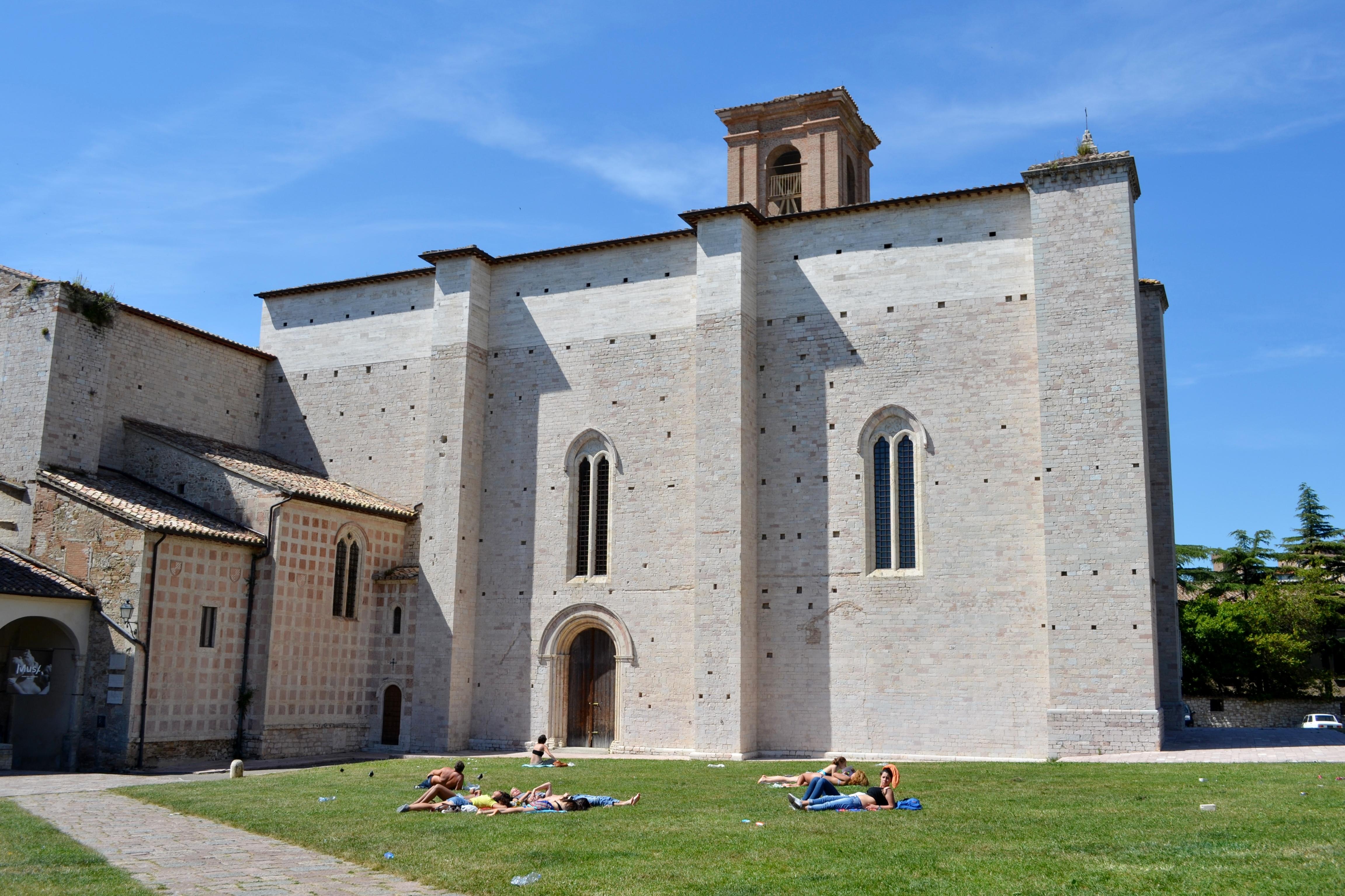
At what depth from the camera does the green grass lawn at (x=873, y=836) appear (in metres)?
8.44

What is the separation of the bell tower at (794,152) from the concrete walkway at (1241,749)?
616 inches

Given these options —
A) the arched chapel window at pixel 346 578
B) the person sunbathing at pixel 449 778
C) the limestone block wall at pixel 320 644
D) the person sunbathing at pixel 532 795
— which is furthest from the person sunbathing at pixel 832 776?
the arched chapel window at pixel 346 578

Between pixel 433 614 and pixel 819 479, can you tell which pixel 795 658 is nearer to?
pixel 819 479

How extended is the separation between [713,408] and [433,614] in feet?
26.7

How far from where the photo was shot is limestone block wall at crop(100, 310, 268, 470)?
26.1 metres

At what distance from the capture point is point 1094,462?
21641mm

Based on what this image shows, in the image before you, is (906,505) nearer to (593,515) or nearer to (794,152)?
(593,515)

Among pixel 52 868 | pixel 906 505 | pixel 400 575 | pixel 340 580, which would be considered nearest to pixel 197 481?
pixel 340 580

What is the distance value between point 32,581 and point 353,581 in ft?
22.6

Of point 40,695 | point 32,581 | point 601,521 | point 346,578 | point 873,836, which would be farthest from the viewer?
point 601,521

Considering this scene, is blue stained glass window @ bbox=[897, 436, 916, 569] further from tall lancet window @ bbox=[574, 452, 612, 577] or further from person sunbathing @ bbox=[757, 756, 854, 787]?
person sunbathing @ bbox=[757, 756, 854, 787]

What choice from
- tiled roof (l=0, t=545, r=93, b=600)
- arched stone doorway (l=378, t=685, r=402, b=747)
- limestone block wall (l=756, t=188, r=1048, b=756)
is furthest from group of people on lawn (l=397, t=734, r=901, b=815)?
arched stone doorway (l=378, t=685, r=402, b=747)

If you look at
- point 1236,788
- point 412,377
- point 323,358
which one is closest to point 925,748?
point 1236,788

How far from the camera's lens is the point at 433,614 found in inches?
1019
